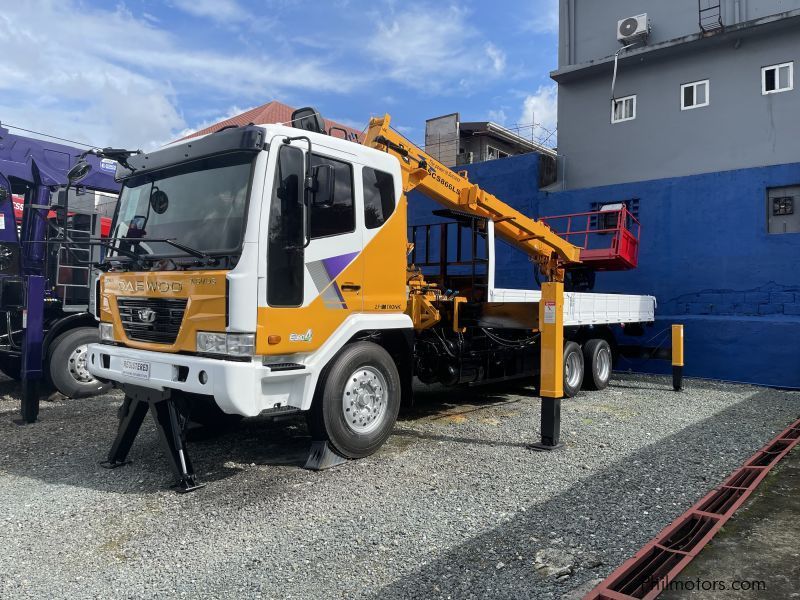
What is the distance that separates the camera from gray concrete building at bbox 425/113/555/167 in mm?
22281

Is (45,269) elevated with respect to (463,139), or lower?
lower

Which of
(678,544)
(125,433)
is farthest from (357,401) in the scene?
(678,544)

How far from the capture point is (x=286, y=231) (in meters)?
4.73

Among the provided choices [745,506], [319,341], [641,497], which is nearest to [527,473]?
[641,497]

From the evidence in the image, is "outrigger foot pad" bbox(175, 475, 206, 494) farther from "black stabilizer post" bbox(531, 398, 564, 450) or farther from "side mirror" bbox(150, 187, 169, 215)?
"black stabilizer post" bbox(531, 398, 564, 450)

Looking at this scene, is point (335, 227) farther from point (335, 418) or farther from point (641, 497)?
point (641, 497)

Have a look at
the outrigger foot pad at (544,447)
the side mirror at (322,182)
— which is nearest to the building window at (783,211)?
the outrigger foot pad at (544,447)

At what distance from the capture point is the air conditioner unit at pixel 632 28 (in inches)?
533

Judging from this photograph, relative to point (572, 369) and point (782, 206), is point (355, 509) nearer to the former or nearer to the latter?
point (572, 369)

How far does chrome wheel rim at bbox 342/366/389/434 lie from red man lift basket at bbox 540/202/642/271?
19.6 feet

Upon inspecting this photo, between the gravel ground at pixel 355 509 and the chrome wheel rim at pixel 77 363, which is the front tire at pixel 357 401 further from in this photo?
the chrome wheel rim at pixel 77 363

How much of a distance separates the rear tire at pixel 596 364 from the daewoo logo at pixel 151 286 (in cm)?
704

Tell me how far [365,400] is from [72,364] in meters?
5.29

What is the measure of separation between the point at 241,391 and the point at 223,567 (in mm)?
1263
